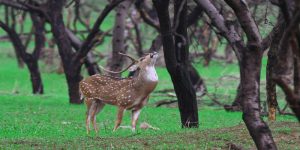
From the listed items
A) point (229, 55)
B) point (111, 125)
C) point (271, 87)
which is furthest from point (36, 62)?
point (229, 55)

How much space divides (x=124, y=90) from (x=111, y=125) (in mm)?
2307

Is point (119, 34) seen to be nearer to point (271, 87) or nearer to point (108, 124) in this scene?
point (108, 124)

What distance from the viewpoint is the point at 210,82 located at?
94.1ft

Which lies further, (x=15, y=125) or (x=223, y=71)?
(x=223, y=71)

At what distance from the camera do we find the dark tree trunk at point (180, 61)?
12.7m

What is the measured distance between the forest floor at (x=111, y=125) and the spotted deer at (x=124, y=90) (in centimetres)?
36

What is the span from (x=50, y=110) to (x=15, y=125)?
173 inches

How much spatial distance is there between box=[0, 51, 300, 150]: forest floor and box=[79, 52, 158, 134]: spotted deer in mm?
365

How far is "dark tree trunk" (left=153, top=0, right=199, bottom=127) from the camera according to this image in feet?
41.6

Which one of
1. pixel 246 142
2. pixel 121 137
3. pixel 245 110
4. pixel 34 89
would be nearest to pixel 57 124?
pixel 121 137

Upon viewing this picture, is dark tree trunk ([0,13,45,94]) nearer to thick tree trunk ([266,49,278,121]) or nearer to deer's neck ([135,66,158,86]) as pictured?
deer's neck ([135,66,158,86])

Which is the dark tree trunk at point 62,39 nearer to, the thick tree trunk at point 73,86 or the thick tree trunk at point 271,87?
the thick tree trunk at point 73,86

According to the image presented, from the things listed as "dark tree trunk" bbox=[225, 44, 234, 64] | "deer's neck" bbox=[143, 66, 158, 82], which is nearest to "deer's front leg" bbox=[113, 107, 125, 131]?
"deer's neck" bbox=[143, 66, 158, 82]

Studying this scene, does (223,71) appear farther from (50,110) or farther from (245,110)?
(245,110)
